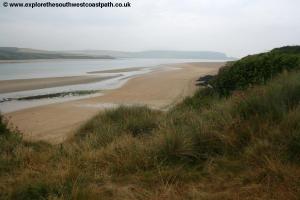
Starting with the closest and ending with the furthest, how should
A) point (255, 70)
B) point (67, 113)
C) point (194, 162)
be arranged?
point (194, 162) < point (255, 70) < point (67, 113)

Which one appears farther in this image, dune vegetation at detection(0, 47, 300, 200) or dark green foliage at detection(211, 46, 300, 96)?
dark green foliage at detection(211, 46, 300, 96)

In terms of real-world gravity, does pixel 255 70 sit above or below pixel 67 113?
above

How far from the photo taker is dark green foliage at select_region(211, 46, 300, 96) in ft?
28.9

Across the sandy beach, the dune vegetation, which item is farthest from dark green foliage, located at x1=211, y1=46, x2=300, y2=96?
the sandy beach

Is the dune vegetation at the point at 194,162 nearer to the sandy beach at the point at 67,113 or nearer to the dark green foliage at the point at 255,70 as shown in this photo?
the dark green foliage at the point at 255,70

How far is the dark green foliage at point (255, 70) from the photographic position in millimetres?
8797

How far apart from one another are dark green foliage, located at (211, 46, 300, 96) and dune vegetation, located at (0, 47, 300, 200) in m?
3.19

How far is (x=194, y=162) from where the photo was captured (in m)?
4.32

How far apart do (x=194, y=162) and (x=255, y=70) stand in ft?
19.1

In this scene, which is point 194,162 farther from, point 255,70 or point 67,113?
point 67,113

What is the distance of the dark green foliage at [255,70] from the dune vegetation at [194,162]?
3.19 meters

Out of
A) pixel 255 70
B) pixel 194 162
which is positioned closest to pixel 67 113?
pixel 255 70

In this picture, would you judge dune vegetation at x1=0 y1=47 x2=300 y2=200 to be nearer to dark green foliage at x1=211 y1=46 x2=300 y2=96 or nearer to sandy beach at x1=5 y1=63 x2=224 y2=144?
dark green foliage at x1=211 y1=46 x2=300 y2=96

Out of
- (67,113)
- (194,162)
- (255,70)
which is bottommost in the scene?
(67,113)
